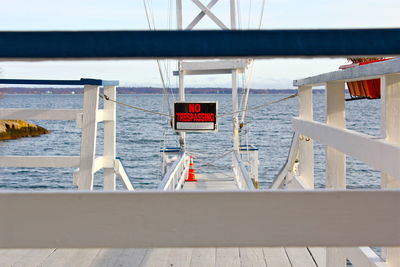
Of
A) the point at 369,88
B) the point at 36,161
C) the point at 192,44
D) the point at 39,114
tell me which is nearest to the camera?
the point at 192,44

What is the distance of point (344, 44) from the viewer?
1.16m

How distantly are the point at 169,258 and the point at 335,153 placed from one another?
1.17 meters

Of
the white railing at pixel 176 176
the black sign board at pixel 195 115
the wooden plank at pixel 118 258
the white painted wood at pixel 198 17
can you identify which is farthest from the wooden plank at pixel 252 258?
the white painted wood at pixel 198 17

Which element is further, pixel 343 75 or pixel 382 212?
pixel 343 75

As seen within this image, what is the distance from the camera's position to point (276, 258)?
10.6 feet

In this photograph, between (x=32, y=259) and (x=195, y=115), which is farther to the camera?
(x=195, y=115)

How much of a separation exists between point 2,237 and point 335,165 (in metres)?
1.51

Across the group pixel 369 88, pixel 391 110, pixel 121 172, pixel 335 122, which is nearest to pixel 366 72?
pixel 391 110

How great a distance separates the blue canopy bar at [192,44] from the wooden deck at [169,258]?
2.03 m

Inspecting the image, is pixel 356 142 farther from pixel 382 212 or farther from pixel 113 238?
pixel 113 238

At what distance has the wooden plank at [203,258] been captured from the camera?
310cm

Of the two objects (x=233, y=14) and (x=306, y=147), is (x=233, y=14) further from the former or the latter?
(x=306, y=147)

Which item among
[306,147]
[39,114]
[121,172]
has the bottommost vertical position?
[121,172]

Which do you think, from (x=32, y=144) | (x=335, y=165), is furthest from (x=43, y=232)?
(x=32, y=144)
